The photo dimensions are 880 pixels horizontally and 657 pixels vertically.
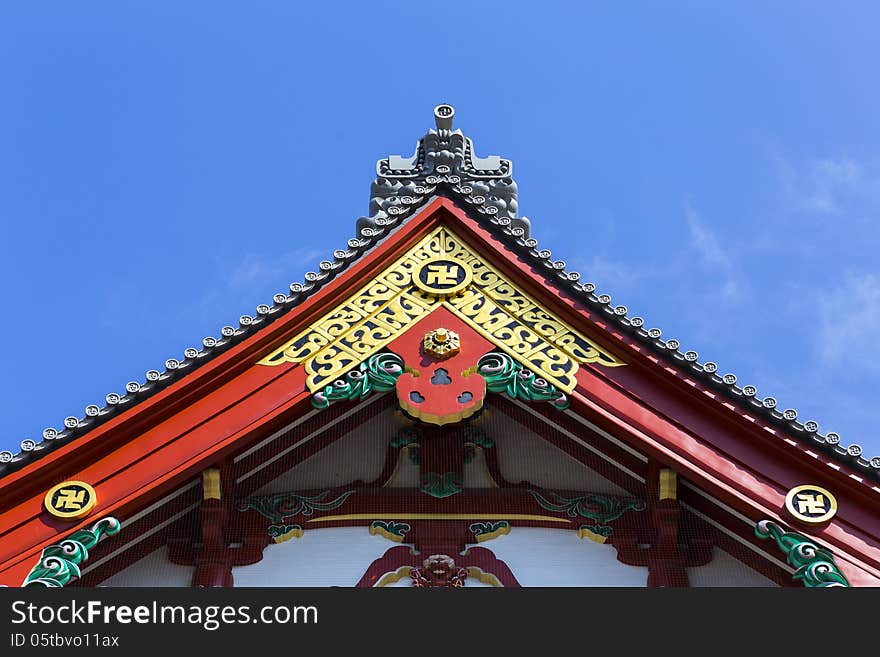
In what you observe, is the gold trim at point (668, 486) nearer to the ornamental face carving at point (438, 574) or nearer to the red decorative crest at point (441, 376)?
the red decorative crest at point (441, 376)

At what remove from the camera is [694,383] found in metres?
11.5

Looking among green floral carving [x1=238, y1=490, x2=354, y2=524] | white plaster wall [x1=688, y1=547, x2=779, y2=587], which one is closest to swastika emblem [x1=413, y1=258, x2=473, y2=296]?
Answer: green floral carving [x1=238, y1=490, x2=354, y2=524]

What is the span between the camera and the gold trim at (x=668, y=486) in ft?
38.0

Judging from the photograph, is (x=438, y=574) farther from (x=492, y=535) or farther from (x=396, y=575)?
(x=492, y=535)

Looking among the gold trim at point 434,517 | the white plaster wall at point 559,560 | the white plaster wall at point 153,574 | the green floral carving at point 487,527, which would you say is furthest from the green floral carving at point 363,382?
the white plaster wall at point 153,574

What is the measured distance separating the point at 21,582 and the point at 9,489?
0.71m

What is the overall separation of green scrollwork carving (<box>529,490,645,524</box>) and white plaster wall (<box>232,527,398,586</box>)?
1230 millimetres

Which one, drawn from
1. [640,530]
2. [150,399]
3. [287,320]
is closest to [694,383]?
[640,530]

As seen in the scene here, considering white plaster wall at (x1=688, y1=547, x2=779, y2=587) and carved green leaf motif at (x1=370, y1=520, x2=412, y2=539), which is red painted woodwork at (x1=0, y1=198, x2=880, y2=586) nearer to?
white plaster wall at (x1=688, y1=547, x2=779, y2=587)

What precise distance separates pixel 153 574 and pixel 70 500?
103 centimetres

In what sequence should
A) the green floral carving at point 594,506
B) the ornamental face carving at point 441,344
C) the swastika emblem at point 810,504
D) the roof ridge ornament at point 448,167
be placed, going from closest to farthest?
the swastika emblem at point 810,504 < the ornamental face carving at point 441,344 < the green floral carving at point 594,506 < the roof ridge ornament at point 448,167

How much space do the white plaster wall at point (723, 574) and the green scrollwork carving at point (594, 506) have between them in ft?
2.02

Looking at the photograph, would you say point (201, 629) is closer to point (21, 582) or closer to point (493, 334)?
point (21, 582)

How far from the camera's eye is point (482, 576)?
1166cm
